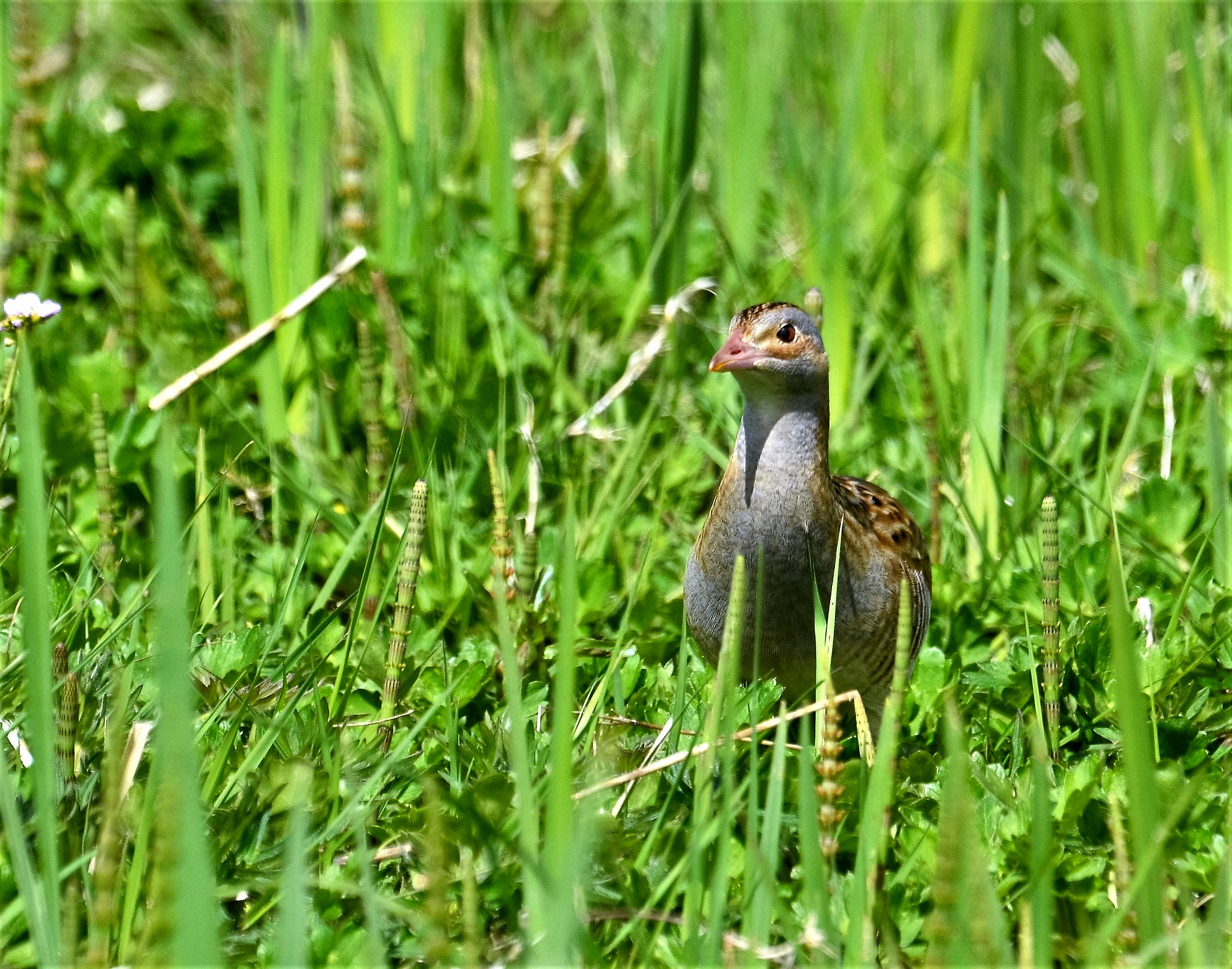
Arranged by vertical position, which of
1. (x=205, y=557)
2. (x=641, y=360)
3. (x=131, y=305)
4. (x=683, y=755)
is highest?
(x=131, y=305)

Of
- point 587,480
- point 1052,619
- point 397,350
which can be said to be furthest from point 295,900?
point 397,350

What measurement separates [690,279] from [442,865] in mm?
3558

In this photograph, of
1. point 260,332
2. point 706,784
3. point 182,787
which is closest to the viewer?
point 182,787

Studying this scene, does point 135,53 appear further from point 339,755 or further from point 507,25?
point 339,755

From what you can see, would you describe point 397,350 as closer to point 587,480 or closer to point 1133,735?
point 587,480

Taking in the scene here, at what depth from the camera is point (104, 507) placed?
9.96 ft

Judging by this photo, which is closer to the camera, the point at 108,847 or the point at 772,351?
the point at 108,847

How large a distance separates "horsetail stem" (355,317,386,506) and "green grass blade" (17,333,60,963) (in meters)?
1.49

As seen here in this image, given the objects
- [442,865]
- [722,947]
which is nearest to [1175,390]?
[722,947]

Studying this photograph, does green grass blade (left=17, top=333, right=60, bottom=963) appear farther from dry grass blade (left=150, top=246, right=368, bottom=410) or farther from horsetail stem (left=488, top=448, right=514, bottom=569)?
dry grass blade (left=150, top=246, right=368, bottom=410)

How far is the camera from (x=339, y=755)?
7.96 ft

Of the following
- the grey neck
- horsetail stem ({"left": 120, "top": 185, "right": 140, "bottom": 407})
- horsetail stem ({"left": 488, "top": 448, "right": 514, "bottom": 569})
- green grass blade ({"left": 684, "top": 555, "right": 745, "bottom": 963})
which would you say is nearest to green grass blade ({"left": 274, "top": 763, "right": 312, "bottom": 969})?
green grass blade ({"left": 684, "top": 555, "right": 745, "bottom": 963})

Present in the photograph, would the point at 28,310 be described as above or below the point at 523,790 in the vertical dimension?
above

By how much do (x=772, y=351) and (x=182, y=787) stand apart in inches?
67.0
